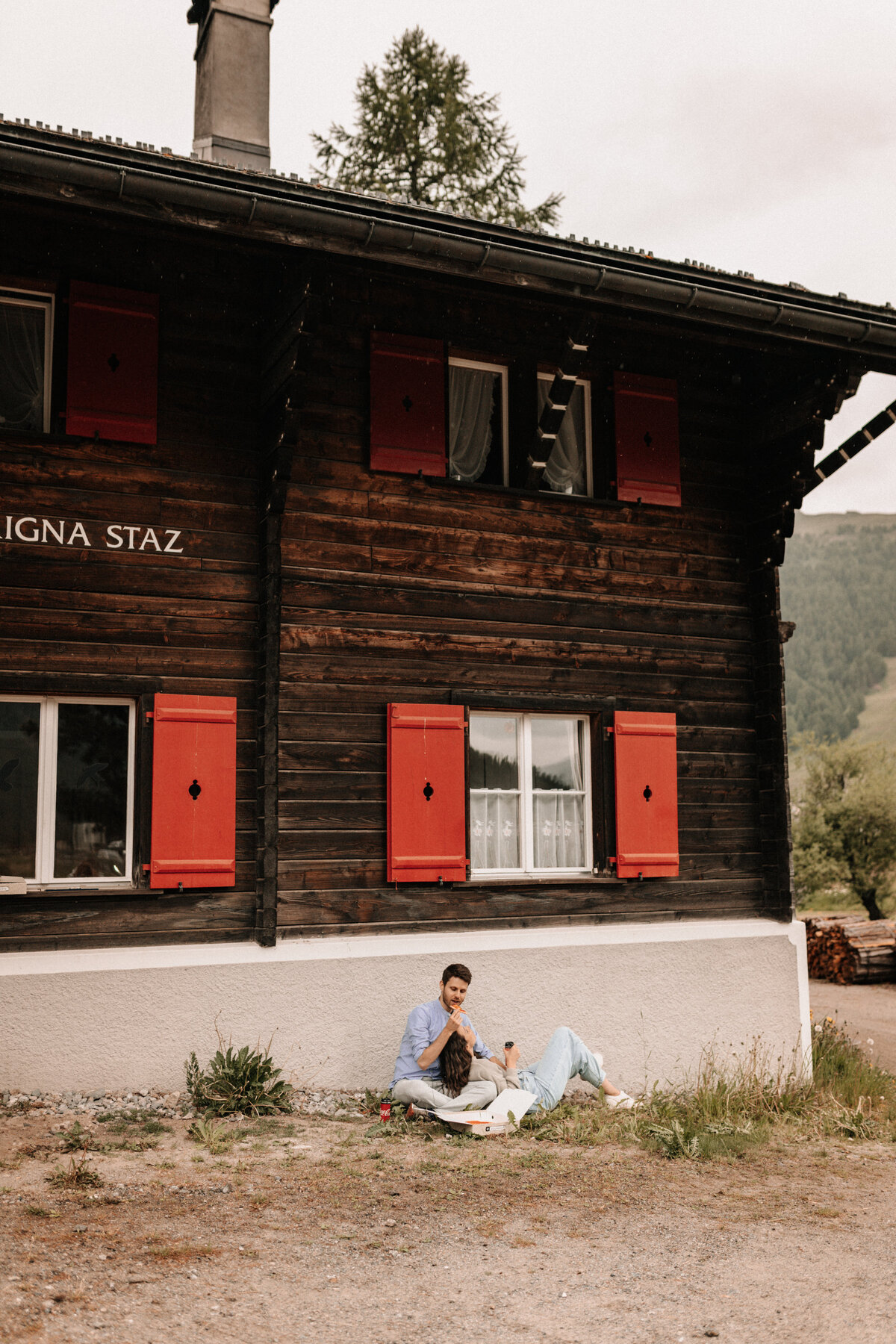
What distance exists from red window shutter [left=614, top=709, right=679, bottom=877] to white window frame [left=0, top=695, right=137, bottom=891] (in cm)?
370

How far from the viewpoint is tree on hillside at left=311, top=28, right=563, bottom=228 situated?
19.5 m

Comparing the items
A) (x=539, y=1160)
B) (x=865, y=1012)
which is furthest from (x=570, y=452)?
(x=865, y=1012)

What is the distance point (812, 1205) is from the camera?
610 centimetres

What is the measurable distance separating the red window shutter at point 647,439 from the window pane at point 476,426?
99 cm

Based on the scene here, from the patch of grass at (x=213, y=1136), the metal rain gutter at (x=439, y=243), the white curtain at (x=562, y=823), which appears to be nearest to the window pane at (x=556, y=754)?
the white curtain at (x=562, y=823)

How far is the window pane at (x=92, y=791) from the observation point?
7.39 m

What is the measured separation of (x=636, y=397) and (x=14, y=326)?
4781mm

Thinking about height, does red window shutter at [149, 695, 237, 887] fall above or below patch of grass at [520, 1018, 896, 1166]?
above

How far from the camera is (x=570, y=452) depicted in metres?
9.45

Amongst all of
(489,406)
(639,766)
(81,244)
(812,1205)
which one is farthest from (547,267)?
(812,1205)

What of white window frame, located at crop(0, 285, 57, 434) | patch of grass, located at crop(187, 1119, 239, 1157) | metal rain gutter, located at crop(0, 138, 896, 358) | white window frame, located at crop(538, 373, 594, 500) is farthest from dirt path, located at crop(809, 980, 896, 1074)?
white window frame, located at crop(0, 285, 57, 434)

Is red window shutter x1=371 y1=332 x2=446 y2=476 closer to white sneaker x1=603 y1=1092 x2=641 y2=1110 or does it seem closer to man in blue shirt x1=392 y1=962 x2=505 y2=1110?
man in blue shirt x1=392 y1=962 x2=505 y2=1110

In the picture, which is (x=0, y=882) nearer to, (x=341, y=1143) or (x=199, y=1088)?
(x=199, y=1088)

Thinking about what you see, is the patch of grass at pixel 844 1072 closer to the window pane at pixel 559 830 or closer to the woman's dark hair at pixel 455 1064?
the window pane at pixel 559 830
